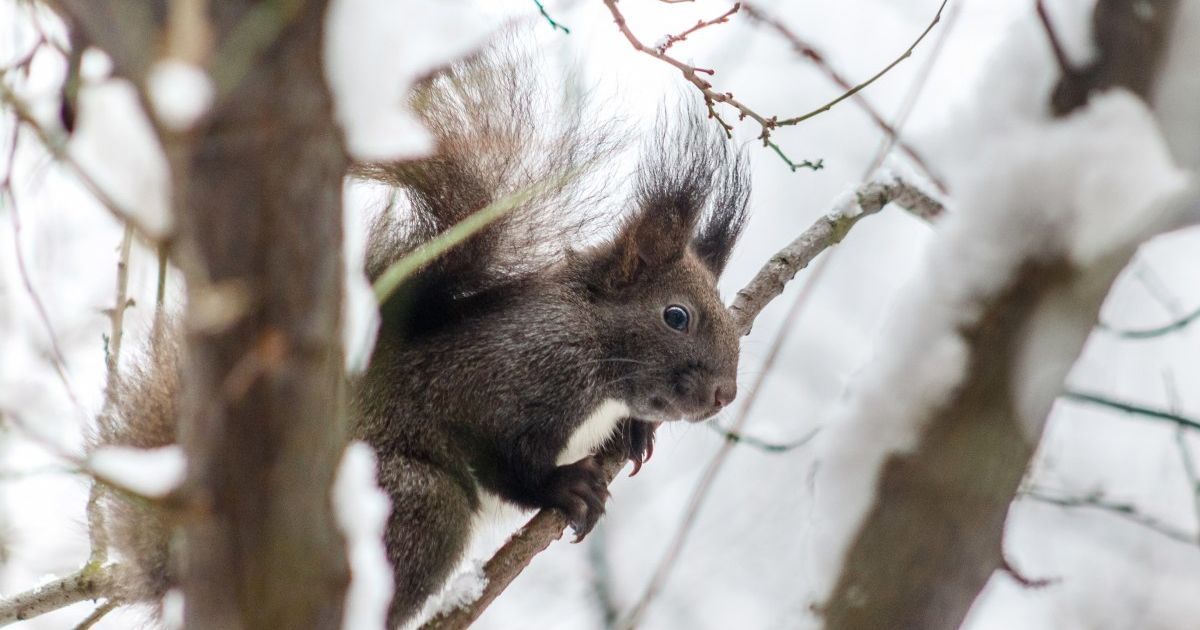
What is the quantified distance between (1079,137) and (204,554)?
1129mm

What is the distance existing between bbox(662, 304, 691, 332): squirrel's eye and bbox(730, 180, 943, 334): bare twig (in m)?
0.24

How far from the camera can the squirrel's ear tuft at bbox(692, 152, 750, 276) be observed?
4.54 m

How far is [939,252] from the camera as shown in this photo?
134 cm

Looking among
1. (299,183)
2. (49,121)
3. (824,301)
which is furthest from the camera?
(824,301)

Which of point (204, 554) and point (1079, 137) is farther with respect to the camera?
point (1079, 137)

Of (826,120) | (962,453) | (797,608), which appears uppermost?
(962,453)

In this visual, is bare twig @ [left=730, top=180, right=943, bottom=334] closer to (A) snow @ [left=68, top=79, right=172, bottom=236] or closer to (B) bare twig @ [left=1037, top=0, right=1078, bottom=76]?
(B) bare twig @ [left=1037, top=0, right=1078, bottom=76]

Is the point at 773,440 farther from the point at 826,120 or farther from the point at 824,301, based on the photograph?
the point at 826,120

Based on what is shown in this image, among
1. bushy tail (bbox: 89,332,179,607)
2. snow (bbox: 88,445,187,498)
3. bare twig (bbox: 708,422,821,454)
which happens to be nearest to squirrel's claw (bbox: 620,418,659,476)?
bare twig (bbox: 708,422,821,454)

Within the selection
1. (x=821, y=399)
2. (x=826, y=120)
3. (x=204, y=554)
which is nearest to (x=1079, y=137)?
(x=204, y=554)

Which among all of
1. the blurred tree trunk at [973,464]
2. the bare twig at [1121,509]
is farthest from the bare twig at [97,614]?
the blurred tree trunk at [973,464]

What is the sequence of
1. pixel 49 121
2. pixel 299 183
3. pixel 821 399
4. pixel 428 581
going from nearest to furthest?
pixel 299 183
pixel 49 121
pixel 428 581
pixel 821 399

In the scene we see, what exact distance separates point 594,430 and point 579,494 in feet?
1.69

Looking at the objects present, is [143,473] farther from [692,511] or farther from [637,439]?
[637,439]
